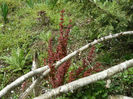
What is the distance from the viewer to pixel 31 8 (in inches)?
243

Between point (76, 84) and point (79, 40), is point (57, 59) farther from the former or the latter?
point (79, 40)

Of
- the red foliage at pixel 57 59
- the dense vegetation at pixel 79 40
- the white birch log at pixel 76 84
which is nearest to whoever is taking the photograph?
the white birch log at pixel 76 84

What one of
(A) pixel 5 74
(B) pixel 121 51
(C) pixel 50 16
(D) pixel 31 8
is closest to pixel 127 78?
(B) pixel 121 51

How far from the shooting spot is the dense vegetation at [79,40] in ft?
7.83

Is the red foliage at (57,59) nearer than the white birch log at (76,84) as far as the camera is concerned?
No

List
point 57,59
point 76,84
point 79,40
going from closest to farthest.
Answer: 1. point 76,84
2. point 57,59
3. point 79,40

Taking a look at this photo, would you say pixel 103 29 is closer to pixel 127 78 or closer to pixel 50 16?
pixel 127 78

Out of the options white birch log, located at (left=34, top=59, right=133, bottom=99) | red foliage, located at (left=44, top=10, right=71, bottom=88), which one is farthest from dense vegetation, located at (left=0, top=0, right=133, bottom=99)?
white birch log, located at (left=34, top=59, right=133, bottom=99)

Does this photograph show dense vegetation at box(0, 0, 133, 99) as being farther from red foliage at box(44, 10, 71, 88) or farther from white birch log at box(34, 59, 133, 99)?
white birch log at box(34, 59, 133, 99)

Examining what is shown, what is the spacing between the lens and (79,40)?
4.09 m

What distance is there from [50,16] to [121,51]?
9.66 feet

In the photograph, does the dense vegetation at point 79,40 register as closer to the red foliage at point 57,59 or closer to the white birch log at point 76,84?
the red foliage at point 57,59

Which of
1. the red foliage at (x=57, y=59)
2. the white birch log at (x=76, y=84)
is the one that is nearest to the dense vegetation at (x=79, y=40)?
the red foliage at (x=57, y=59)

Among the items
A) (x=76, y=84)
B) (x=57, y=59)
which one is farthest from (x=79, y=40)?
(x=76, y=84)
